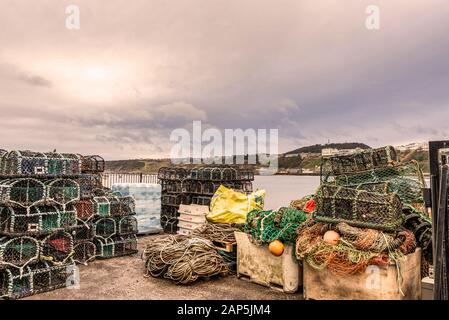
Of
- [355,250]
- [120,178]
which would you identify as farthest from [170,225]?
[355,250]

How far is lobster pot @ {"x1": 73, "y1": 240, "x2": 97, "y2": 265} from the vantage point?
25.8ft

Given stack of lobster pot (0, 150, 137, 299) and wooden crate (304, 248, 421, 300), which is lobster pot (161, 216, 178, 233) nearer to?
stack of lobster pot (0, 150, 137, 299)

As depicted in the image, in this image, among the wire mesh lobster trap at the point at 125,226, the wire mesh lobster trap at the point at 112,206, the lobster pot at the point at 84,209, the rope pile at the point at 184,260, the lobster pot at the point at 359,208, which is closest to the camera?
the lobster pot at the point at 359,208

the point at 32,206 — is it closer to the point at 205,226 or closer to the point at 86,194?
the point at 86,194

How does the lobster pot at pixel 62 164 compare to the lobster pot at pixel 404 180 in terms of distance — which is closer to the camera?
the lobster pot at pixel 404 180

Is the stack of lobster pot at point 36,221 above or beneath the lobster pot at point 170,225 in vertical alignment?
above

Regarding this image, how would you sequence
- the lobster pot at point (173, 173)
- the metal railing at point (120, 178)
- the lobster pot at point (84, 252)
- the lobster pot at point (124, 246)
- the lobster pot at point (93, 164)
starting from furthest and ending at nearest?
the metal railing at point (120, 178)
the lobster pot at point (173, 173)
the lobster pot at point (93, 164)
the lobster pot at point (124, 246)
the lobster pot at point (84, 252)

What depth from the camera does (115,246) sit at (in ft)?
28.3

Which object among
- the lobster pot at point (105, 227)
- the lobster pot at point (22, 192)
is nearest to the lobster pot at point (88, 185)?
the lobster pot at point (105, 227)

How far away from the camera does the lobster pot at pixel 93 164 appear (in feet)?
34.4

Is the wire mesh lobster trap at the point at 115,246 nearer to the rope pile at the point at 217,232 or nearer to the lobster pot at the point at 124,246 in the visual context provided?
the lobster pot at the point at 124,246

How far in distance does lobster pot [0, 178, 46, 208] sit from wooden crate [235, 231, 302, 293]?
380 centimetres

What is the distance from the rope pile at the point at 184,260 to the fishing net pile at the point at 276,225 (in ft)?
3.07

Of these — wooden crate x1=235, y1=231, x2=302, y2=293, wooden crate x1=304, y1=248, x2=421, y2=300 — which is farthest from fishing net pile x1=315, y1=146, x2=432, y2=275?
wooden crate x1=235, y1=231, x2=302, y2=293
